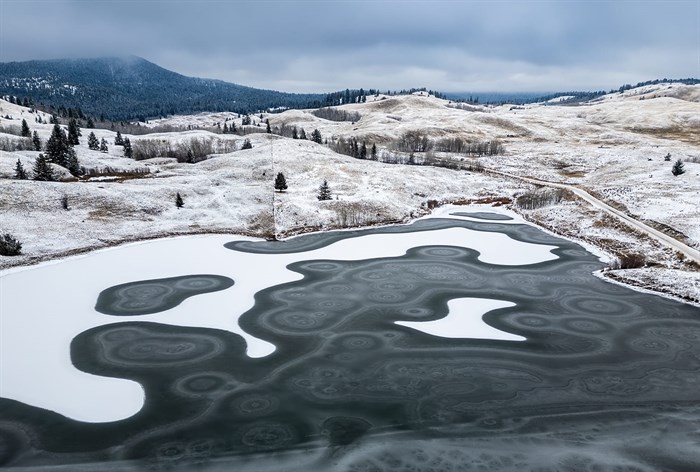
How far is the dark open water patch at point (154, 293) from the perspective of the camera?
32.1 metres

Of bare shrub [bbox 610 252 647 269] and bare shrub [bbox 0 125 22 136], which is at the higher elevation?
bare shrub [bbox 0 125 22 136]

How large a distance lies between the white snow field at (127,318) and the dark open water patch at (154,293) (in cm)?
80

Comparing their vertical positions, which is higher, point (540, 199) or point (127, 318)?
point (540, 199)

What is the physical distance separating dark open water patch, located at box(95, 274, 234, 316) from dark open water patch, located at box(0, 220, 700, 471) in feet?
10.4

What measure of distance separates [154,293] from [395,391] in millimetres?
23056

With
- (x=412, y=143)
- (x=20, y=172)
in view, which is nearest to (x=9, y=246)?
(x=20, y=172)

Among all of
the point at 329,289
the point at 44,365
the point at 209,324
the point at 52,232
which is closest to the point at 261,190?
the point at 52,232

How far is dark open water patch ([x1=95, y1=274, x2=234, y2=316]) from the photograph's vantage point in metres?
32.1

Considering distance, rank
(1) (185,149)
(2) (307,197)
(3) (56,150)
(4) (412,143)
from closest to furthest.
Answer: (2) (307,197), (3) (56,150), (1) (185,149), (4) (412,143)

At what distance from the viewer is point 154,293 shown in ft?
115

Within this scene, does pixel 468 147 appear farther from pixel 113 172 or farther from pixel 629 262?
pixel 629 262

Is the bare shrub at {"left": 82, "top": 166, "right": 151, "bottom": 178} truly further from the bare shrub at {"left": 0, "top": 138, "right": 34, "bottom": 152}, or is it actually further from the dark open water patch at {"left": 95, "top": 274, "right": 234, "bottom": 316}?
the dark open water patch at {"left": 95, "top": 274, "right": 234, "bottom": 316}

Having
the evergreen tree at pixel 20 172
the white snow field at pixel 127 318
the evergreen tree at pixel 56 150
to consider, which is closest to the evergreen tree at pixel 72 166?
the evergreen tree at pixel 56 150

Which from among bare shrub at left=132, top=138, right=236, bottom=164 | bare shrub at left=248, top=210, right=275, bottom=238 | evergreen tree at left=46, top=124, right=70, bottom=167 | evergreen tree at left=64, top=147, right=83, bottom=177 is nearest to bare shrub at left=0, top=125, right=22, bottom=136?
bare shrub at left=132, top=138, right=236, bottom=164
